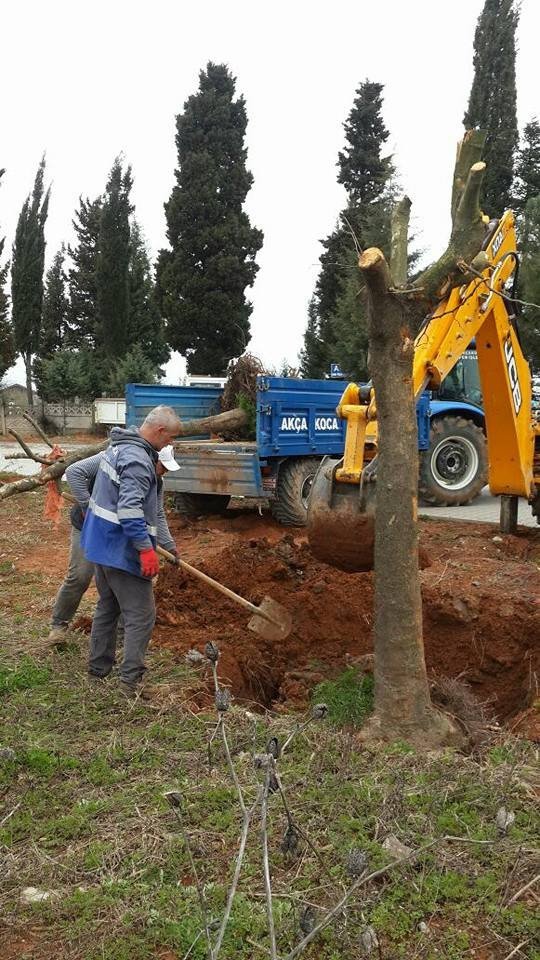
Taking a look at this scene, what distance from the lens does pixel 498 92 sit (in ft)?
99.6

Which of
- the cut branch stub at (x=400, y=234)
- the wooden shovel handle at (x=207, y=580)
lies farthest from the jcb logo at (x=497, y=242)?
the wooden shovel handle at (x=207, y=580)

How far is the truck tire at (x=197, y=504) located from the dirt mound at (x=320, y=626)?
13.4 ft

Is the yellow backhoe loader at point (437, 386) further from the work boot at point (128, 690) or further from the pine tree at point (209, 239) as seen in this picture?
the pine tree at point (209, 239)

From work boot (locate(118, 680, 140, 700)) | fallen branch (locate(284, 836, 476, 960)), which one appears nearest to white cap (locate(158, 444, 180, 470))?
work boot (locate(118, 680, 140, 700))

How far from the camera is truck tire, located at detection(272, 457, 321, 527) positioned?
1053cm

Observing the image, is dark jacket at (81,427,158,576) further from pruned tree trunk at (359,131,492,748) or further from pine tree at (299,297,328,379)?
pine tree at (299,297,328,379)

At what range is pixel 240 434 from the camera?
1179 centimetres

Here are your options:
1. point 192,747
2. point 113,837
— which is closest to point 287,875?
point 113,837

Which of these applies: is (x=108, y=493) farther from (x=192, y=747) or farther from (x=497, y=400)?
(x=497, y=400)

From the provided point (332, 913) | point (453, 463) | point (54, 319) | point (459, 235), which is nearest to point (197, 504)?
point (453, 463)

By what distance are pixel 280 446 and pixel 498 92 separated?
25.6 metres

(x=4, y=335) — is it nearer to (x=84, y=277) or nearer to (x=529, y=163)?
(x=84, y=277)

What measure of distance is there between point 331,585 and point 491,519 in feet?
18.0

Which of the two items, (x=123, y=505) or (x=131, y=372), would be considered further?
(x=131, y=372)
